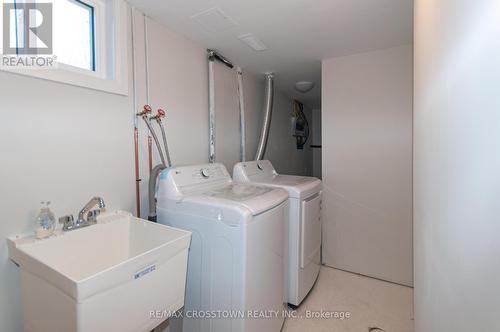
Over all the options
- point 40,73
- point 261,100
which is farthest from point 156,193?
point 261,100

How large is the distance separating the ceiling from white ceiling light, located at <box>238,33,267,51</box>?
4cm

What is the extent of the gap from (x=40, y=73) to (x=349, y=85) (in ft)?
8.23

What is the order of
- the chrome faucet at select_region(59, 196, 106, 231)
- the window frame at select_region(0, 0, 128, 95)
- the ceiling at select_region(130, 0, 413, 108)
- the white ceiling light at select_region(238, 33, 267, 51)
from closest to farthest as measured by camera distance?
the chrome faucet at select_region(59, 196, 106, 231), the window frame at select_region(0, 0, 128, 95), the ceiling at select_region(130, 0, 413, 108), the white ceiling light at select_region(238, 33, 267, 51)

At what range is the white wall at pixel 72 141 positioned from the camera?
109 cm

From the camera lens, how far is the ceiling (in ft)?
5.19

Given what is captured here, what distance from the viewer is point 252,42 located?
211cm

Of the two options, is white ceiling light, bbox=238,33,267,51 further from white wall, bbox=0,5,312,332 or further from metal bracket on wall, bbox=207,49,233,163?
white wall, bbox=0,5,312,332

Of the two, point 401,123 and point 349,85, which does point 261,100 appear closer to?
point 349,85

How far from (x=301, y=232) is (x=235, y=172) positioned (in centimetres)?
81

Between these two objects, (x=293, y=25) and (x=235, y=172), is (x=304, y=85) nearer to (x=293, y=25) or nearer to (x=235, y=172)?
(x=293, y=25)

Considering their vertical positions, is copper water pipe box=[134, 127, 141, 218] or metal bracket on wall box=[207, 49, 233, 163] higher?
metal bracket on wall box=[207, 49, 233, 163]

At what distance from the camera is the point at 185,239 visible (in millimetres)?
1193

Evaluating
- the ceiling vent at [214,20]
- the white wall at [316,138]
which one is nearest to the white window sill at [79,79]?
the ceiling vent at [214,20]

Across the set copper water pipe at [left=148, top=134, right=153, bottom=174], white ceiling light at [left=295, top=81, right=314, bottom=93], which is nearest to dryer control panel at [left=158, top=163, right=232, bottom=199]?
copper water pipe at [left=148, top=134, right=153, bottom=174]
